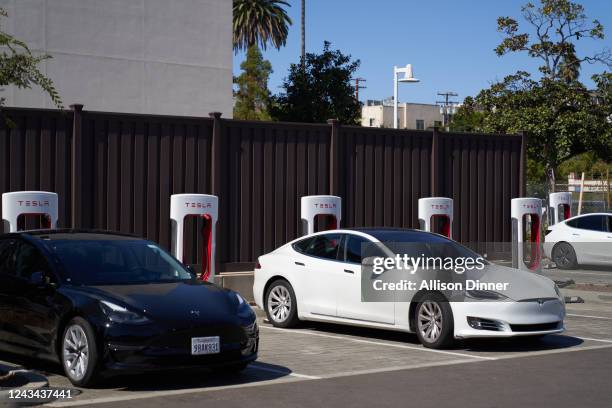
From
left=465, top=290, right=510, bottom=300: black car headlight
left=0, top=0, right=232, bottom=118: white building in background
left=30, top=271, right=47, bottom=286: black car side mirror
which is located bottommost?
left=465, top=290, right=510, bottom=300: black car headlight

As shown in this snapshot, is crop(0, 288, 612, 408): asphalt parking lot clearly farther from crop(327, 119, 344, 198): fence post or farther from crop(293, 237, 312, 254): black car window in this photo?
crop(327, 119, 344, 198): fence post

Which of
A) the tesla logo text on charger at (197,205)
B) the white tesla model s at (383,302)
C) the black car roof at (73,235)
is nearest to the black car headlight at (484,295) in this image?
the white tesla model s at (383,302)

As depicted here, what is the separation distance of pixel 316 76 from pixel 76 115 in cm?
2393

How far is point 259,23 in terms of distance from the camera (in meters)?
59.9

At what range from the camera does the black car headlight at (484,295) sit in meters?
11.0

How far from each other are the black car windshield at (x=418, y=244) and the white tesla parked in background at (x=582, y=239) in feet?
34.7

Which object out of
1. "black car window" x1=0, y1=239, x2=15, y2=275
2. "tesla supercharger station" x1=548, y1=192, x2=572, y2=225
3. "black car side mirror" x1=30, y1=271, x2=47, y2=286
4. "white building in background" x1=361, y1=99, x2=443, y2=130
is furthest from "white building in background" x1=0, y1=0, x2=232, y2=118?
"white building in background" x1=361, y1=99, x2=443, y2=130

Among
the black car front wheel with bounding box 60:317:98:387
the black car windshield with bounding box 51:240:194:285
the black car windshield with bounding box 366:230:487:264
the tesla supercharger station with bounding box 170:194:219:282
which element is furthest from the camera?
the tesla supercharger station with bounding box 170:194:219:282

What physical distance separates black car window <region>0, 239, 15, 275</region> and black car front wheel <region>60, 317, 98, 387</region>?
4.59 feet

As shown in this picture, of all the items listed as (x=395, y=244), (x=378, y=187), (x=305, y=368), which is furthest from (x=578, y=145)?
(x=305, y=368)

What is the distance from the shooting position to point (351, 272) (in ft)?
39.8

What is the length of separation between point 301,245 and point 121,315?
199 inches

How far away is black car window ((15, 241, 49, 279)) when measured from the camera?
31.2 ft

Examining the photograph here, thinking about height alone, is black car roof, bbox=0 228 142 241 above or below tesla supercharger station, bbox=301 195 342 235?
below
